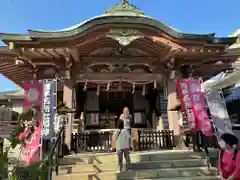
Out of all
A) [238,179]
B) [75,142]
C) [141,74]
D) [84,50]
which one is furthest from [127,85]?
[238,179]

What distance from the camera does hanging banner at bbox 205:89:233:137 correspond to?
21.5 ft

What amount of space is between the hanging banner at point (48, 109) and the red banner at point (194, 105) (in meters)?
4.22

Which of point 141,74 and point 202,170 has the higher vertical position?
point 141,74

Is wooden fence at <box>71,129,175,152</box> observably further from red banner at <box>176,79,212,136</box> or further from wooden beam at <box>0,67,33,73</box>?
wooden beam at <box>0,67,33,73</box>

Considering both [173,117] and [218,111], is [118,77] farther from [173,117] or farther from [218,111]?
[218,111]

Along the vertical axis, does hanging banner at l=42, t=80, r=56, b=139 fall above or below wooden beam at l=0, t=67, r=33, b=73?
below

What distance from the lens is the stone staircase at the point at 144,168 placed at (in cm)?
548

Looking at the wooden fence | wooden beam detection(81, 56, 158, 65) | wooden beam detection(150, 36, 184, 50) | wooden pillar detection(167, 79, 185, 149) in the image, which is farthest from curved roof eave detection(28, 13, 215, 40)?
the wooden fence

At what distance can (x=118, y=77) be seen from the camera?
888 centimetres

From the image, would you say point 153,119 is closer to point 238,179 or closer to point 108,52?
point 108,52

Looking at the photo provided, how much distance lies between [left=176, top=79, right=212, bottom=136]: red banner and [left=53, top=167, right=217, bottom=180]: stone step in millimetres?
1215

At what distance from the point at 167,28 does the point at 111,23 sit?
2039mm

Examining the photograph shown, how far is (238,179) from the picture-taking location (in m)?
3.21

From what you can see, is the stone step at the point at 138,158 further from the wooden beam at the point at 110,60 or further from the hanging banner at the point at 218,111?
the wooden beam at the point at 110,60
